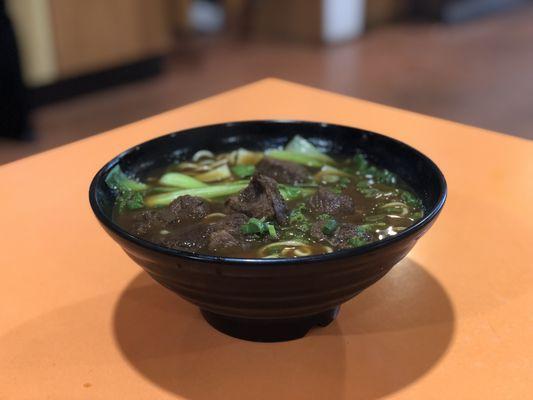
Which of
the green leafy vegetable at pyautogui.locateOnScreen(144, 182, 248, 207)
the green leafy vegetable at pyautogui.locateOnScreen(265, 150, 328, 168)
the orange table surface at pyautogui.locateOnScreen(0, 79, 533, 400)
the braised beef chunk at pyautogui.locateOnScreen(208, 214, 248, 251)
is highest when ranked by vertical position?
the braised beef chunk at pyautogui.locateOnScreen(208, 214, 248, 251)

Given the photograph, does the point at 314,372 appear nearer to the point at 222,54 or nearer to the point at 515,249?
the point at 515,249

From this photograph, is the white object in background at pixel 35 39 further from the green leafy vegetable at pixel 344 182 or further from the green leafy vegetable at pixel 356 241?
the green leafy vegetable at pixel 356 241

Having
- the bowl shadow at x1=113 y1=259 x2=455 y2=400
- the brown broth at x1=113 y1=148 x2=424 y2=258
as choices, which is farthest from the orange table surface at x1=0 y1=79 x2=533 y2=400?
the brown broth at x1=113 y1=148 x2=424 y2=258

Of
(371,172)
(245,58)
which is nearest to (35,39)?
(245,58)

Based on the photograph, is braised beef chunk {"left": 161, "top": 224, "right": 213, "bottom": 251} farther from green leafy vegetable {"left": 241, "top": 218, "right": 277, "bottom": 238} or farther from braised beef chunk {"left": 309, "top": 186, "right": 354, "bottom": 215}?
braised beef chunk {"left": 309, "top": 186, "right": 354, "bottom": 215}

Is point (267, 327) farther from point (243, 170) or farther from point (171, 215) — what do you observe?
point (243, 170)

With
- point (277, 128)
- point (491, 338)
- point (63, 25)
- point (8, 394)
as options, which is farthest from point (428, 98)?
point (8, 394)
